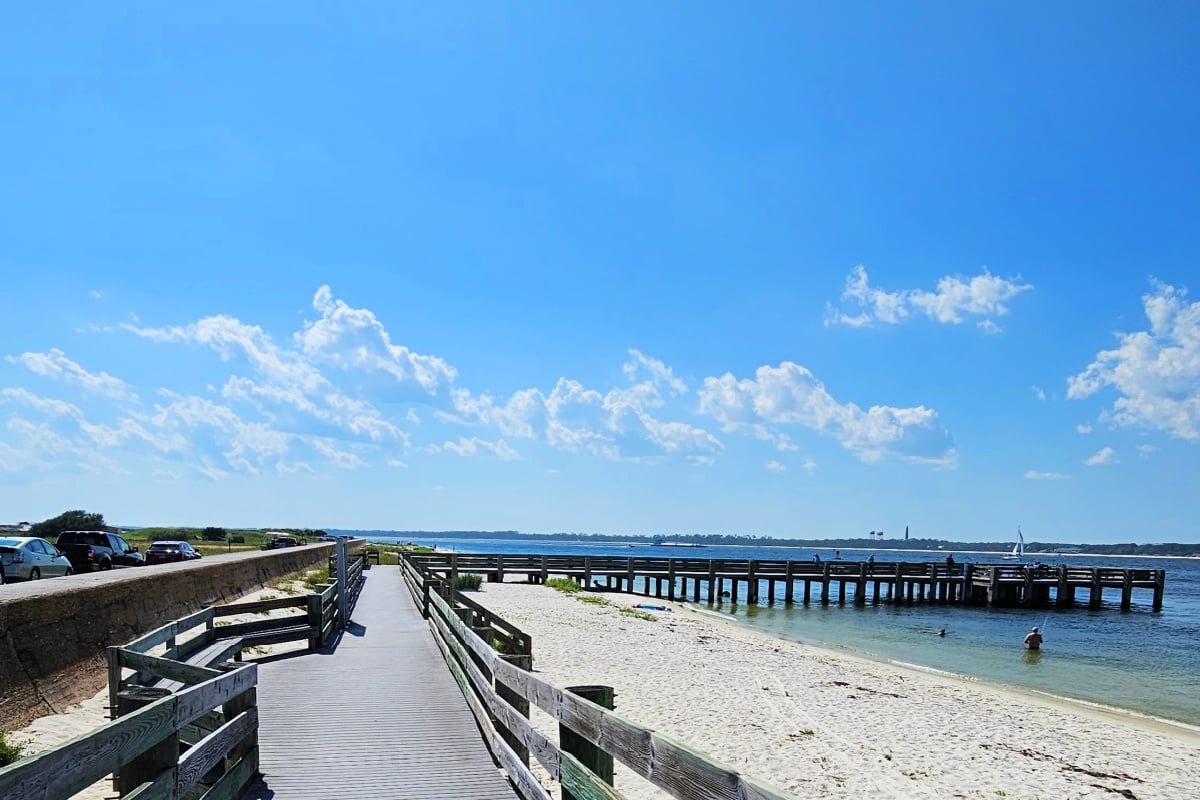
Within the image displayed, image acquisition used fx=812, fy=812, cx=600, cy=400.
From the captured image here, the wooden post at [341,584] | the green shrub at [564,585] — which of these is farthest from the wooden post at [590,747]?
the green shrub at [564,585]

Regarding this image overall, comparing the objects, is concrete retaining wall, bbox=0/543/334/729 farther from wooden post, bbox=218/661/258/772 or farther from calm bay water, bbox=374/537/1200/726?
calm bay water, bbox=374/537/1200/726

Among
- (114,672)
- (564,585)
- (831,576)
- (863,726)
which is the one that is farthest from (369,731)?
(831,576)

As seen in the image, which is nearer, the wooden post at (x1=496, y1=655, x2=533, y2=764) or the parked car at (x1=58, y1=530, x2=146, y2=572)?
the wooden post at (x1=496, y1=655, x2=533, y2=764)

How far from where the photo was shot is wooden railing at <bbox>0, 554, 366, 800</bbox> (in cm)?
311

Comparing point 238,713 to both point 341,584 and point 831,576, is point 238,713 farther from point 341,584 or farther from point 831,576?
point 831,576

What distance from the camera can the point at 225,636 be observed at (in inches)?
454

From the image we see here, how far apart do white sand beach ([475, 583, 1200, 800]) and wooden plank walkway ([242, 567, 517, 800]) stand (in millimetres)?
2396

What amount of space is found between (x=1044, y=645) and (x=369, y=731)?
1198 inches

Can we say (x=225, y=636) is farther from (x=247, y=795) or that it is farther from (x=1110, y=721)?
(x=1110, y=721)

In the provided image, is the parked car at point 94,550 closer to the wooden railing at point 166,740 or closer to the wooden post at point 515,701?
the wooden railing at point 166,740

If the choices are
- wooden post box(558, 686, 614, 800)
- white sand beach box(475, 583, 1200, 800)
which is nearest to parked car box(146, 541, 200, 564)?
white sand beach box(475, 583, 1200, 800)

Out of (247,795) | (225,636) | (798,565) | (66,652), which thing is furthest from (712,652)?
(798,565)

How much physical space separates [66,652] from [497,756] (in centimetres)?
636

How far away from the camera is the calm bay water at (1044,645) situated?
21891 millimetres
